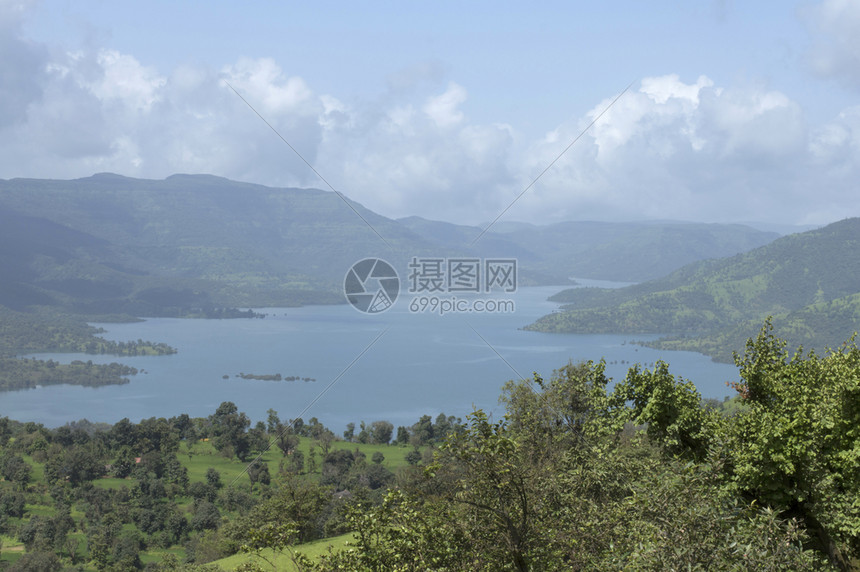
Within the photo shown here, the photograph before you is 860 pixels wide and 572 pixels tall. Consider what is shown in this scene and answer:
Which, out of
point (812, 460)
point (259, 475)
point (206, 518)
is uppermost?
point (812, 460)

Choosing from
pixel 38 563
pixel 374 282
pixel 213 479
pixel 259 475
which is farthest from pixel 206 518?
pixel 374 282

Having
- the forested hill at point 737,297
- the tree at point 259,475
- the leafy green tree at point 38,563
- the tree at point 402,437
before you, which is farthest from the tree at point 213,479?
the forested hill at point 737,297

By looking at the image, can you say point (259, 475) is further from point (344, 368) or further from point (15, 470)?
point (344, 368)

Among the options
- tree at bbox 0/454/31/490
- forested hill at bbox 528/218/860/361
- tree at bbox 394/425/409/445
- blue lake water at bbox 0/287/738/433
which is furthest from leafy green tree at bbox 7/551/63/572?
forested hill at bbox 528/218/860/361

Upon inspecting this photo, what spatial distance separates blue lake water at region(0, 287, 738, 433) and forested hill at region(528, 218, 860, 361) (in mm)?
8094

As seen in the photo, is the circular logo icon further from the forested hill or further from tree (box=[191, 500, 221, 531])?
the forested hill

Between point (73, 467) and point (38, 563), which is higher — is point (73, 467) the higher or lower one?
the higher one

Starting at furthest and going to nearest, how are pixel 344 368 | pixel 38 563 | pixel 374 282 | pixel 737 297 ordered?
pixel 737 297 → pixel 374 282 → pixel 344 368 → pixel 38 563

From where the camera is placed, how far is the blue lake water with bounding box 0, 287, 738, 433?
9475 cm

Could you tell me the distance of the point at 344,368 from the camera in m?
109

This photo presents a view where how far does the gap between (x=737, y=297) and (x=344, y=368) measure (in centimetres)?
10580

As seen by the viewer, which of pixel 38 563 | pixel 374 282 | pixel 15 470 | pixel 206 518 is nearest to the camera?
pixel 38 563

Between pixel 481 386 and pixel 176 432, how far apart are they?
49.4m

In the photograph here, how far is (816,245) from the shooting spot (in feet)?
551
